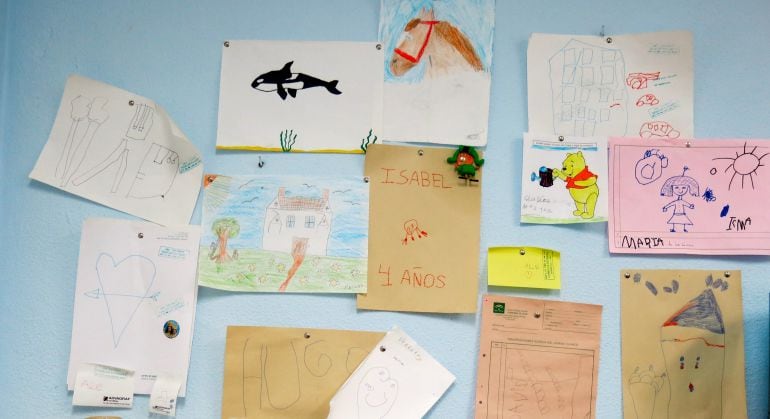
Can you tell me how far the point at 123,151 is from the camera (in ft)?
4.05

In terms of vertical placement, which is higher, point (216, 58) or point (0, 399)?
point (216, 58)

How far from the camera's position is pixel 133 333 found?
3.97 ft

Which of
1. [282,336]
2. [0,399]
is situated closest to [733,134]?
[282,336]

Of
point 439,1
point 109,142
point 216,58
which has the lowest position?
point 109,142

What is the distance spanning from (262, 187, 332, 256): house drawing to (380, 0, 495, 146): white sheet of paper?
0.19m

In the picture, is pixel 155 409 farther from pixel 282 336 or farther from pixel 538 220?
pixel 538 220

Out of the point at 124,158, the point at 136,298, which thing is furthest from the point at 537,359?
the point at 124,158

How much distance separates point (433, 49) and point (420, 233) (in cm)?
35

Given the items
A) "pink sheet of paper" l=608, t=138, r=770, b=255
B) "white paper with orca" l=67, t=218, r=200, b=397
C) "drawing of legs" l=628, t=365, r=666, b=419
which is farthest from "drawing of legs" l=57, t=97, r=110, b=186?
"drawing of legs" l=628, t=365, r=666, b=419

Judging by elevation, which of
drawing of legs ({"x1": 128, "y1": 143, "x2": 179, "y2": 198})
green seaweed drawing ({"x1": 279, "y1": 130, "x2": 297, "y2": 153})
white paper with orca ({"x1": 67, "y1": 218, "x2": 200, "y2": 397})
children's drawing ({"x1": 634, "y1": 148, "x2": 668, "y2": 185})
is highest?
green seaweed drawing ({"x1": 279, "y1": 130, "x2": 297, "y2": 153})

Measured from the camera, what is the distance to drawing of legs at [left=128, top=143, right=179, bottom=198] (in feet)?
4.03

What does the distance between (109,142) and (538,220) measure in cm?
83

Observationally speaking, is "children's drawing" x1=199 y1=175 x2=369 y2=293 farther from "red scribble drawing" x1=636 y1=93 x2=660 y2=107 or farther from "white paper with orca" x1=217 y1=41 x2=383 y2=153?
"red scribble drawing" x1=636 y1=93 x2=660 y2=107

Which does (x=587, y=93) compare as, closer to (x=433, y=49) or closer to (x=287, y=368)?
(x=433, y=49)
